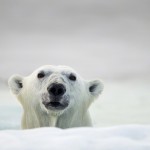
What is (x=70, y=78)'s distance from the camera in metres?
9.41

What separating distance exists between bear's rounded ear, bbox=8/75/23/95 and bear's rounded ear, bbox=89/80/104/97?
1746mm

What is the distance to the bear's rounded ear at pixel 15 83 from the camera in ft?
34.2

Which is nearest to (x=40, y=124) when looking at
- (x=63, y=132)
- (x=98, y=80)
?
(x=98, y=80)

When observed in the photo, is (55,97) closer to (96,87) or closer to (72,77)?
(72,77)

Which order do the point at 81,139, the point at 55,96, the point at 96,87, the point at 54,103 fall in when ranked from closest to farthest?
the point at 81,139 → the point at 55,96 → the point at 54,103 → the point at 96,87

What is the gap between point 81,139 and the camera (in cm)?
324

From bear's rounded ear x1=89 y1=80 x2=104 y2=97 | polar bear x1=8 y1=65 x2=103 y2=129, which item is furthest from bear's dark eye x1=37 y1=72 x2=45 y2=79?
bear's rounded ear x1=89 y1=80 x2=104 y2=97

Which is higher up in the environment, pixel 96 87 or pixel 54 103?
pixel 96 87

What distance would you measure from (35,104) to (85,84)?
4.75ft

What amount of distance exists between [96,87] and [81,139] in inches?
294

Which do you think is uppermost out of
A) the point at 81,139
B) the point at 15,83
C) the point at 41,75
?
the point at 15,83

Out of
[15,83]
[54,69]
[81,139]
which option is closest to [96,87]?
[54,69]

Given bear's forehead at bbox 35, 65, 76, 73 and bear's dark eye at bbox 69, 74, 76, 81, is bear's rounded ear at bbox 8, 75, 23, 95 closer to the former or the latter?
bear's forehead at bbox 35, 65, 76, 73

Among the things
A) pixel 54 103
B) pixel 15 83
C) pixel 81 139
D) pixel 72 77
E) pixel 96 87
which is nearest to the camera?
pixel 81 139
